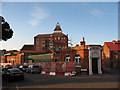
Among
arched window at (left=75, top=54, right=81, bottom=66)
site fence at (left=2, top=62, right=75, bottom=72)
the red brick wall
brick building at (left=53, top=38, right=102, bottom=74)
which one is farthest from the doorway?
the red brick wall

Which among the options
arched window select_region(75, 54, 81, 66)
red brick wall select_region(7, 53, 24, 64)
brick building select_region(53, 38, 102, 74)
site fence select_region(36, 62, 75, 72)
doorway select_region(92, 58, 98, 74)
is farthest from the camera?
red brick wall select_region(7, 53, 24, 64)

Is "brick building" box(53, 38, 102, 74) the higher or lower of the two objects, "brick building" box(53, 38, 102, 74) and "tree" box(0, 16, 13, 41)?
the lower

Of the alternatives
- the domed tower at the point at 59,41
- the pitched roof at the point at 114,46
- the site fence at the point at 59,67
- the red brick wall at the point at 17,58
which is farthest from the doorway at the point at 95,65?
the domed tower at the point at 59,41

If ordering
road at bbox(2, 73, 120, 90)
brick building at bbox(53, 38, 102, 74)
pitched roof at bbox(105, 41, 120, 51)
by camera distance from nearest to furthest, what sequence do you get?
road at bbox(2, 73, 120, 90) < brick building at bbox(53, 38, 102, 74) < pitched roof at bbox(105, 41, 120, 51)

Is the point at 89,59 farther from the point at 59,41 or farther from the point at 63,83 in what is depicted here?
the point at 59,41

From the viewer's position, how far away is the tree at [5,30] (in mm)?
20922

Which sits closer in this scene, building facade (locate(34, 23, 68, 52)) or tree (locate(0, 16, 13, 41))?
tree (locate(0, 16, 13, 41))

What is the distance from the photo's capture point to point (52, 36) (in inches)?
2933

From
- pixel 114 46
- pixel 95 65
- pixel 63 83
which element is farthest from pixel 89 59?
pixel 114 46

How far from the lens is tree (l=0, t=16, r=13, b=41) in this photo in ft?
68.6

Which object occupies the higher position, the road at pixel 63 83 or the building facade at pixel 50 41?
the building facade at pixel 50 41

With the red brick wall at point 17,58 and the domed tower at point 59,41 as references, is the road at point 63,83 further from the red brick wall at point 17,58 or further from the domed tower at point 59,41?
the domed tower at point 59,41

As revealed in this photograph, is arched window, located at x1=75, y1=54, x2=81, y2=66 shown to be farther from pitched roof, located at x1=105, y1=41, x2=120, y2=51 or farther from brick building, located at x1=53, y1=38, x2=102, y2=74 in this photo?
pitched roof, located at x1=105, y1=41, x2=120, y2=51

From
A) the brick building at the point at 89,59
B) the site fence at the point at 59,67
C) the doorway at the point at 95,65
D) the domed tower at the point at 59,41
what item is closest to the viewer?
the site fence at the point at 59,67
